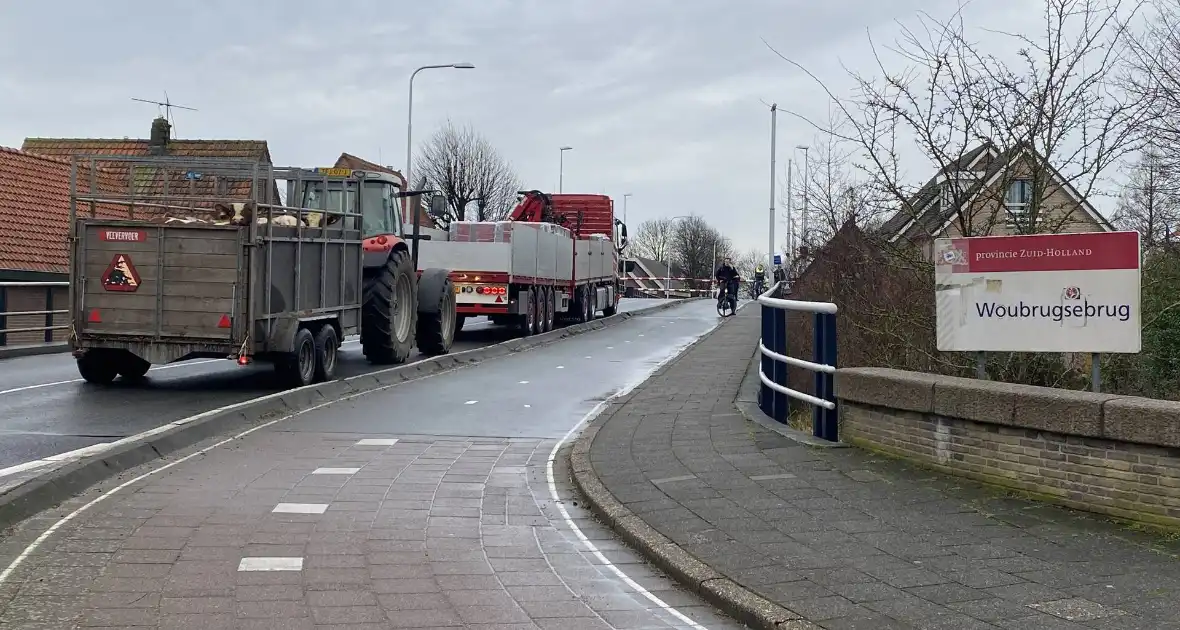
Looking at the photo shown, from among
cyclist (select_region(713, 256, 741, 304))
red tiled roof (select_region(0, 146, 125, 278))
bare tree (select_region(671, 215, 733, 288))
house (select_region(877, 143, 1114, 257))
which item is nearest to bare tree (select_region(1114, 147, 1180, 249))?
house (select_region(877, 143, 1114, 257))

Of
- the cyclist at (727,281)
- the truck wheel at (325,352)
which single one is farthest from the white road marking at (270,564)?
the cyclist at (727,281)

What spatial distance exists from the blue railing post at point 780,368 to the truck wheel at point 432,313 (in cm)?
864

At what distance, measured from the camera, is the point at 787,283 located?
1107 inches

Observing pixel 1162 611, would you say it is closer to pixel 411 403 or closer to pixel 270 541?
pixel 270 541

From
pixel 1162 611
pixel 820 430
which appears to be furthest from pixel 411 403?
pixel 1162 611

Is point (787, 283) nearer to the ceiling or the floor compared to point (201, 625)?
nearer to the ceiling

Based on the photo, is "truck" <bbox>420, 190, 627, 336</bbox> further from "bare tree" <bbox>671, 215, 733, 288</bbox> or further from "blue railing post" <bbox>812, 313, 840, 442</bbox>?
"bare tree" <bbox>671, 215, 733, 288</bbox>

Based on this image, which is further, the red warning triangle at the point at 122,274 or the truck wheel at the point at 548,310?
the truck wheel at the point at 548,310

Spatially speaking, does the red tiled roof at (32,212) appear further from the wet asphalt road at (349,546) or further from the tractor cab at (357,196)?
the wet asphalt road at (349,546)

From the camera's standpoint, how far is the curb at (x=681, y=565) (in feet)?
17.7

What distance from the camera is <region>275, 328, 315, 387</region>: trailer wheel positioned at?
1347 centimetres

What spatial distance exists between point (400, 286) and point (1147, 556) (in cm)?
1277

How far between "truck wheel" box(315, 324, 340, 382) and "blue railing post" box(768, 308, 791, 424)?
5.74 m

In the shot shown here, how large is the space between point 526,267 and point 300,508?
55.4 feet
